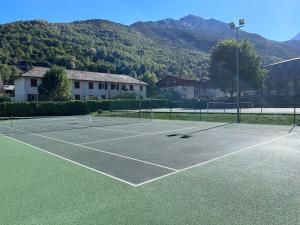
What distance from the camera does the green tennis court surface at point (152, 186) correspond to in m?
4.85

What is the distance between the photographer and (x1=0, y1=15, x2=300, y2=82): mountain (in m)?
90.5

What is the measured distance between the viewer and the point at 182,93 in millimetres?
72438

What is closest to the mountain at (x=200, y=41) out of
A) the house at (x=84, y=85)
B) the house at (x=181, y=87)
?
Result: the house at (x=181, y=87)

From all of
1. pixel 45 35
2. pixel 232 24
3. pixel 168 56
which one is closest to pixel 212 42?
pixel 168 56

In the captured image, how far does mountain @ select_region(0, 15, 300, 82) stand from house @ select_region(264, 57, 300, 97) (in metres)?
37.4

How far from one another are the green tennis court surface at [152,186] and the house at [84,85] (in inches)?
1641

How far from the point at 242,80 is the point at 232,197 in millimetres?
54683

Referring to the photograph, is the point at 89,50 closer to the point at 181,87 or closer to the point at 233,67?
the point at 181,87

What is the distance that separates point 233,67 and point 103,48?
201 ft

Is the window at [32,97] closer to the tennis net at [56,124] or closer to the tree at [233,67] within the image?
the tennis net at [56,124]

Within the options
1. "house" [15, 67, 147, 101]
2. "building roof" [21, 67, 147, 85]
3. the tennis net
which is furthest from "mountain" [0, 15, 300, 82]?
the tennis net

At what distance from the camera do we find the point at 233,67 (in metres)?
58.1

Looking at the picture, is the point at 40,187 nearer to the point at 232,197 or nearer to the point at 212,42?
the point at 232,197

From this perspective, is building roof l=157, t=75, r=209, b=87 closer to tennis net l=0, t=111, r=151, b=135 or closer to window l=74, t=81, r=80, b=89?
window l=74, t=81, r=80, b=89
